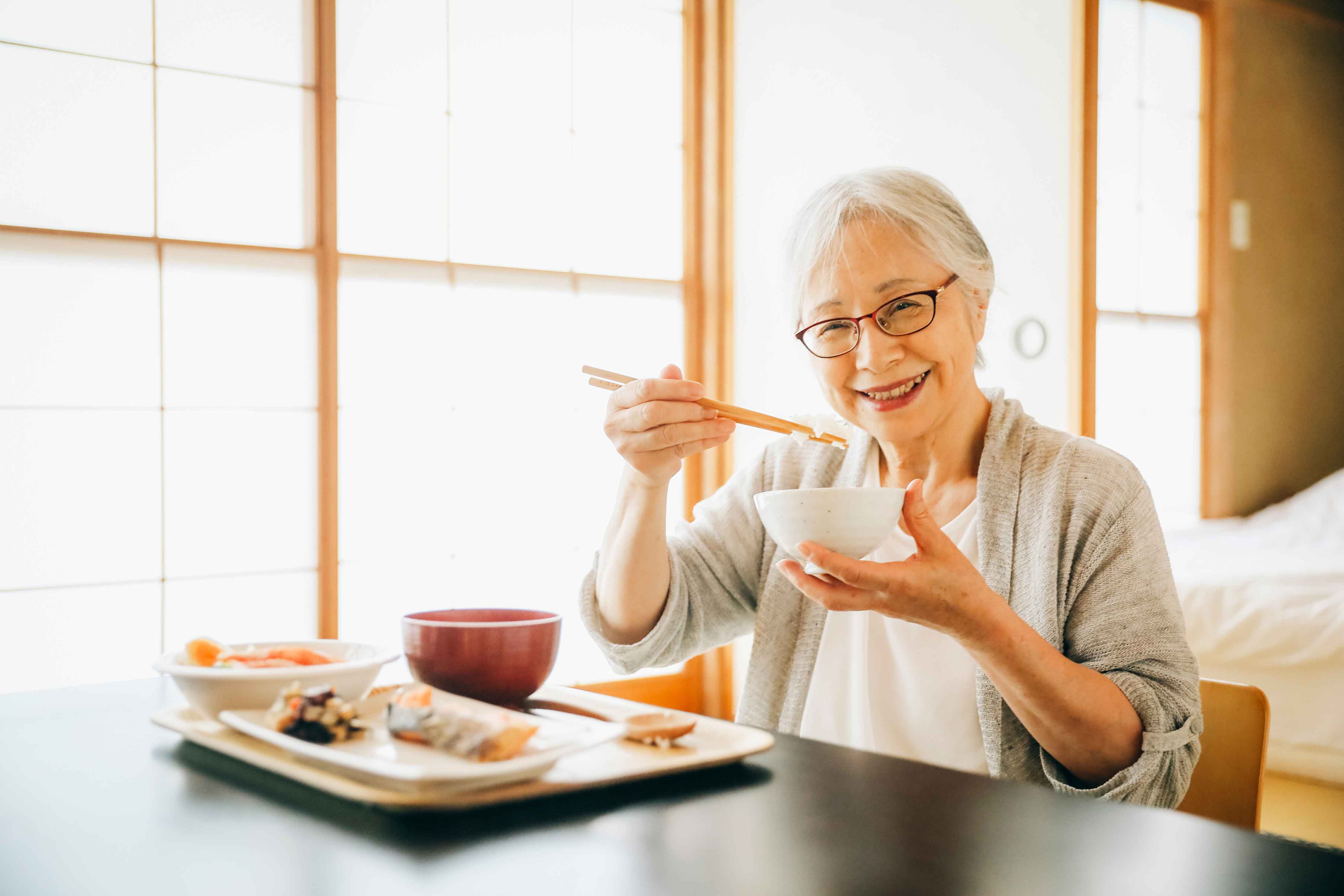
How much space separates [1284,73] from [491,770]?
160 inches

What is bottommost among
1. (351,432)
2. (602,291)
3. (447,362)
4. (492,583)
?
(492,583)

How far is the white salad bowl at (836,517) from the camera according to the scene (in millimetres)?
889

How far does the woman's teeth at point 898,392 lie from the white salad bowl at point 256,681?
2.51ft

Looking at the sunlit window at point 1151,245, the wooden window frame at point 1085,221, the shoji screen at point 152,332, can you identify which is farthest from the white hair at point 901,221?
the shoji screen at point 152,332

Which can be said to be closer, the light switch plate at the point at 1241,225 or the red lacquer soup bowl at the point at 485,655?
the red lacquer soup bowl at the point at 485,655

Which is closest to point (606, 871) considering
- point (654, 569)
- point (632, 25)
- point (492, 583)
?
point (654, 569)

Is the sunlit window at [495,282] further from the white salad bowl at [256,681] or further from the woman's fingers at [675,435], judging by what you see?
the white salad bowl at [256,681]

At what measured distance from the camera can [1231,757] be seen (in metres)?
1.14

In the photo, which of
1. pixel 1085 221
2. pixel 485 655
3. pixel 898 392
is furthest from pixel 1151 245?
pixel 485 655

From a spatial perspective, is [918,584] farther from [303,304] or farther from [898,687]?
[303,304]

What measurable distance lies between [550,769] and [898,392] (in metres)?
0.82

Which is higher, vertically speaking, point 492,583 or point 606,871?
point 606,871

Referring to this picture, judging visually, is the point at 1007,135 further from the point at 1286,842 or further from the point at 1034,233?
the point at 1286,842

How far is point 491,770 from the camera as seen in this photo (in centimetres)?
63
